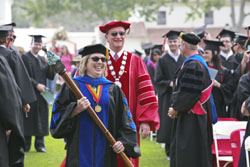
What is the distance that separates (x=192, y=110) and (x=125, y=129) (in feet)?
7.19

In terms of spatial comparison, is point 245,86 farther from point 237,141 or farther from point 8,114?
point 8,114

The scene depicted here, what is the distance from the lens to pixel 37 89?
11.1 metres

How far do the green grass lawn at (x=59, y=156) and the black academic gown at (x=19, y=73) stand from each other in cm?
158

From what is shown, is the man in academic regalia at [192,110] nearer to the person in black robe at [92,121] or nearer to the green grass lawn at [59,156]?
the person in black robe at [92,121]

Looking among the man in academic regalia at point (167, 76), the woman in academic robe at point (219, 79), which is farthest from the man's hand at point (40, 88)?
the woman in academic robe at point (219, 79)

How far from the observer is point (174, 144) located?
7.96 metres

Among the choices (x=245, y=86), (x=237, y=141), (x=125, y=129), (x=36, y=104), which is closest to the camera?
(x=125, y=129)

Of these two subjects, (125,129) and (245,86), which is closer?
(125,129)

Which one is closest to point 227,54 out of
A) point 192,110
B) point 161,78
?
point 161,78

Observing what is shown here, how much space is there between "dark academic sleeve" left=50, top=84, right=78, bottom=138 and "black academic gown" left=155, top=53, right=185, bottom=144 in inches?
209

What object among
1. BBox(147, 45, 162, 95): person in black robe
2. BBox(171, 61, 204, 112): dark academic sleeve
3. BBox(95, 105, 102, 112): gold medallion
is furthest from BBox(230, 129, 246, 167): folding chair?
BBox(147, 45, 162, 95): person in black robe

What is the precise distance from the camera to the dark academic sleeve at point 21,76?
8.76m

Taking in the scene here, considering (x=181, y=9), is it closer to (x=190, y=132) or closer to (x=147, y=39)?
(x=147, y=39)

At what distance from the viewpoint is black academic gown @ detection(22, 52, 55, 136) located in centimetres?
1120
